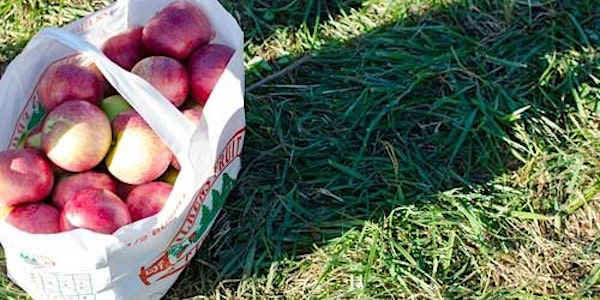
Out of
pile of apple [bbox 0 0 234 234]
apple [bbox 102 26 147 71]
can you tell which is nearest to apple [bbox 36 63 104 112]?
pile of apple [bbox 0 0 234 234]

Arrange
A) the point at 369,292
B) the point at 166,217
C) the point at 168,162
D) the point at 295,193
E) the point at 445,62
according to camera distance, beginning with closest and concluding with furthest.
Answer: the point at 166,217 → the point at 168,162 → the point at 369,292 → the point at 295,193 → the point at 445,62

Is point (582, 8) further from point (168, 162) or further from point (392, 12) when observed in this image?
point (168, 162)

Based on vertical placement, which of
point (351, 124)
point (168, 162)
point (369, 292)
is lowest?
point (369, 292)

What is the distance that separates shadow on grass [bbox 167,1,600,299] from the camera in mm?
2277

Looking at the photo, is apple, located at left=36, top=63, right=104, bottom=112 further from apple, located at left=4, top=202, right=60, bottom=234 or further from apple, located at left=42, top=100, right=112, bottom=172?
apple, located at left=4, top=202, right=60, bottom=234

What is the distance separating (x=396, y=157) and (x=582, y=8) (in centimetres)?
85

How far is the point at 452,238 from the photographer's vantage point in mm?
2240

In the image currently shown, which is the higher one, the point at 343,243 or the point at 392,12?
the point at 392,12

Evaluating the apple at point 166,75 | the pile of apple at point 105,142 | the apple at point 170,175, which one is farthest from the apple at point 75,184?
the apple at point 166,75

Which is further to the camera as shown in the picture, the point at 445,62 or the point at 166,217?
the point at 445,62

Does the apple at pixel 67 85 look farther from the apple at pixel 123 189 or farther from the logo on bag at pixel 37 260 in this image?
the logo on bag at pixel 37 260

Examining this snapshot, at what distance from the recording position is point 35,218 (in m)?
1.91

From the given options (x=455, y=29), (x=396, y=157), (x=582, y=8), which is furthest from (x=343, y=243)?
(x=582, y=8)

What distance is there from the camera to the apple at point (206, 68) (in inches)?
84.2
